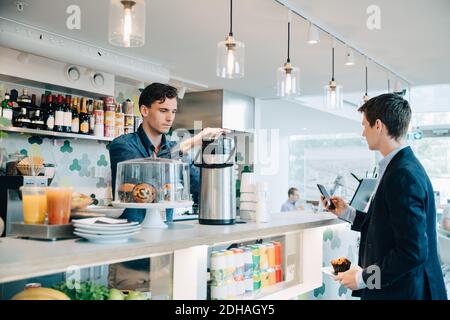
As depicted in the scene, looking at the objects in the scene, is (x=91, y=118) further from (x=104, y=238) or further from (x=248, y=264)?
(x=104, y=238)

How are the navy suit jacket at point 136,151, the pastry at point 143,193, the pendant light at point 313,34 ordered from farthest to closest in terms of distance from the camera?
the pendant light at point 313,34
the navy suit jacket at point 136,151
the pastry at point 143,193

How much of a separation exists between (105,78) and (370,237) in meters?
3.87

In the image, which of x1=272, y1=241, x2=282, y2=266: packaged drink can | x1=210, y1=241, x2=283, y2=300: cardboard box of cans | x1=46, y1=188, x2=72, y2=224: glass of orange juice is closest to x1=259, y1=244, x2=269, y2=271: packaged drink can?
x1=210, y1=241, x2=283, y2=300: cardboard box of cans

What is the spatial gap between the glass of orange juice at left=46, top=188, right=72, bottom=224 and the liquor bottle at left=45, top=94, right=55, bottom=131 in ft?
10.4

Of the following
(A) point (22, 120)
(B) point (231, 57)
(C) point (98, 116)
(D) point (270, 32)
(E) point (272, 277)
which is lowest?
(E) point (272, 277)

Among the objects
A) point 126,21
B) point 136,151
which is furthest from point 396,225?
point 126,21

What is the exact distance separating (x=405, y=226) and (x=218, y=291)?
82 cm

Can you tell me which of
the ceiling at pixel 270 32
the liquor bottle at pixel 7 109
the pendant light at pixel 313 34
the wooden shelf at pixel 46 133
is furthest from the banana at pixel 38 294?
the liquor bottle at pixel 7 109

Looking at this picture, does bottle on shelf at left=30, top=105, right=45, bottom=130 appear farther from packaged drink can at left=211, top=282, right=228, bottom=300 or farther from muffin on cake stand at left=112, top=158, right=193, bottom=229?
packaged drink can at left=211, top=282, right=228, bottom=300

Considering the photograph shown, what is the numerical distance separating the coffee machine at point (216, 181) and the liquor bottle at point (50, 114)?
2849mm

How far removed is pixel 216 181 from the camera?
7.41 feet

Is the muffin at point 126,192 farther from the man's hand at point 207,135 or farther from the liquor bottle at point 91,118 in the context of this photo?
the liquor bottle at point 91,118

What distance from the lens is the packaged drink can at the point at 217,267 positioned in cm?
208
